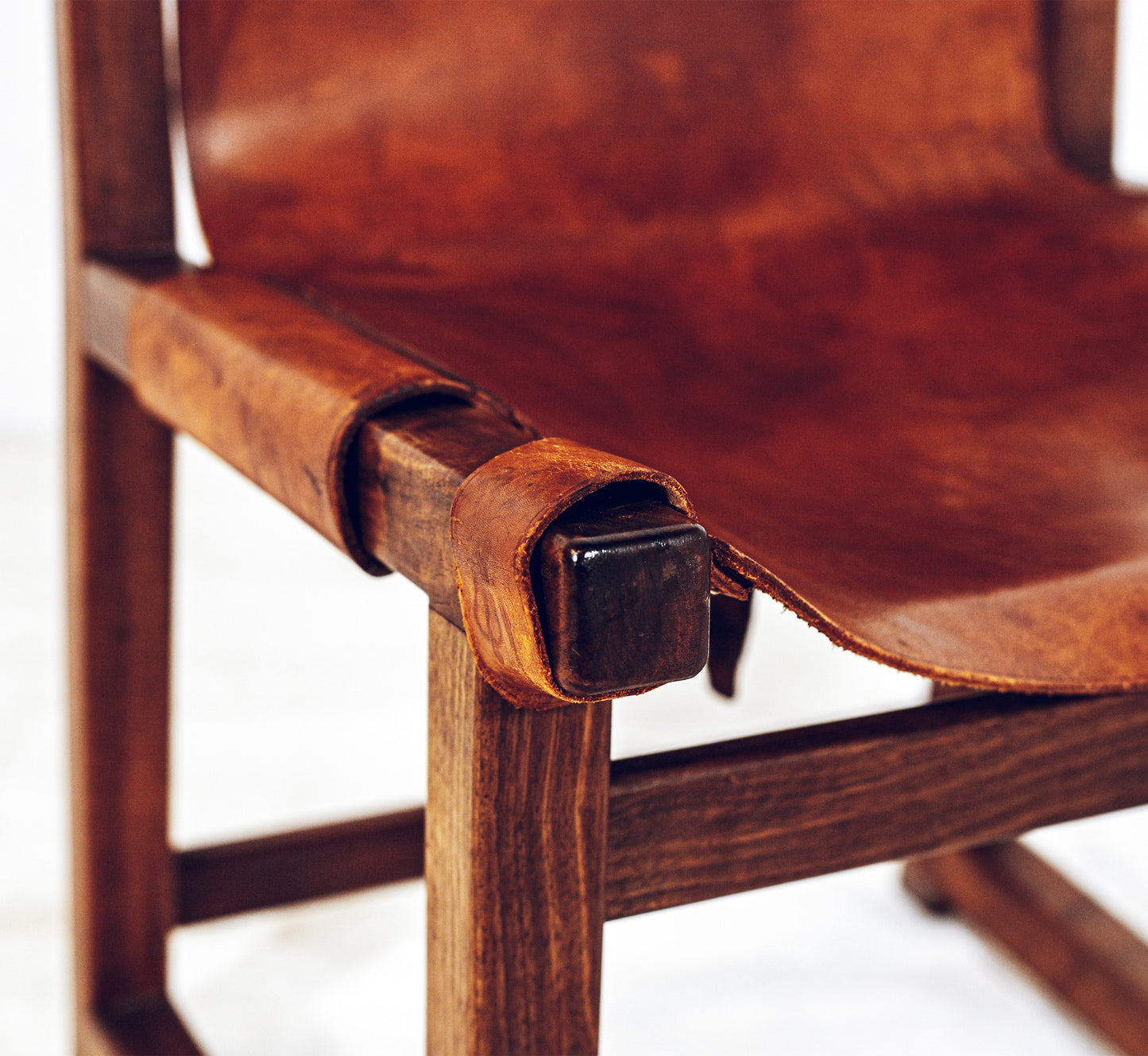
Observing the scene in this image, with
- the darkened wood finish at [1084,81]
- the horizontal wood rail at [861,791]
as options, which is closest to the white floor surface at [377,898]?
the horizontal wood rail at [861,791]

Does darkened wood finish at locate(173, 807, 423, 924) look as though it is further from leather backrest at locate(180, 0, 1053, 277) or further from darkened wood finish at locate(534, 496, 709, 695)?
darkened wood finish at locate(534, 496, 709, 695)

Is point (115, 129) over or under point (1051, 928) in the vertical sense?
over

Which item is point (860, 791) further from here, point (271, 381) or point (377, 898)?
point (377, 898)

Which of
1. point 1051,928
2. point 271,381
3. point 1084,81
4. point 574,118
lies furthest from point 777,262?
point 1051,928

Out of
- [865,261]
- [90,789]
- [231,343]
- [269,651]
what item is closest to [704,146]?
[865,261]

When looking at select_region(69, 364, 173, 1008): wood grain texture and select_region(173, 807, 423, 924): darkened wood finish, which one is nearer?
select_region(69, 364, 173, 1008): wood grain texture

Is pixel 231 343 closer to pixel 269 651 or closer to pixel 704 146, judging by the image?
pixel 704 146

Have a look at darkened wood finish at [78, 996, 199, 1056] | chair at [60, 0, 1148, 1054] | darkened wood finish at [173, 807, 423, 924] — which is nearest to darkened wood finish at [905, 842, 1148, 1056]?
chair at [60, 0, 1148, 1054]

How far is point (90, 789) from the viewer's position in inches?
31.8

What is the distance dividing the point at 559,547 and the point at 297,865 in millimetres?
624

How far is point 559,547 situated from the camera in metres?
0.33

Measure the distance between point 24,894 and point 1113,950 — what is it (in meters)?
0.75

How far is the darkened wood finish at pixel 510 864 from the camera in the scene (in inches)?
16.5

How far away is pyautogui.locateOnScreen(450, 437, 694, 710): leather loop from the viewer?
34 centimetres
